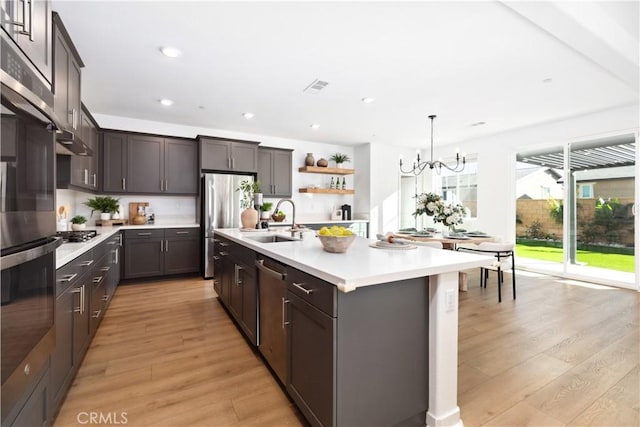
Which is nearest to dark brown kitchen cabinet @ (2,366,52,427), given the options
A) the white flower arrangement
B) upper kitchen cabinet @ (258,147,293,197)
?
the white flower arrangement

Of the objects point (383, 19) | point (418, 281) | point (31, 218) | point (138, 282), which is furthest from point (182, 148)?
point (418, 281)

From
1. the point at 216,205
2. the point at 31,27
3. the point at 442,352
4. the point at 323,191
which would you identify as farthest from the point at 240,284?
the point at 323,191

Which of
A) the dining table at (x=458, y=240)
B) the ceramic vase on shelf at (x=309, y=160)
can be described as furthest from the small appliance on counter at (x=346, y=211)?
the dining table at (x=458, y=240)

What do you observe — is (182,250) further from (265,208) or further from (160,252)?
(265,208)

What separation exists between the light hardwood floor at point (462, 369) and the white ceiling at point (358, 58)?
2486 millimetres

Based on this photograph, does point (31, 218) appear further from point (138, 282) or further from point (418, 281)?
point (138, 282)

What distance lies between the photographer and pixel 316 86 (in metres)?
3.63

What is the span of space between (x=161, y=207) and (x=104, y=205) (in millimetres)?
922

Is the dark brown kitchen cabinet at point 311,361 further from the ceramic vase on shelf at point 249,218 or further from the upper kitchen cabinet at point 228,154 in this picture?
the upper kitchen cabinet at point 228,154

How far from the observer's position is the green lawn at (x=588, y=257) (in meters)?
4.52

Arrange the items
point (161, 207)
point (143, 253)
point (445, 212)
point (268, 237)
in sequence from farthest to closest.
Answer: point (161, 207) < point (143, 253) < point (445, 212) < point (268, 237)

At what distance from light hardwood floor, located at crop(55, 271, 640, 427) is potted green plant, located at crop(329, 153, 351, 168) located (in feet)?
13.4

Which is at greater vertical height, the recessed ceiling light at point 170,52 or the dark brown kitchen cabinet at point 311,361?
the recessed ceiling light at point 170,52

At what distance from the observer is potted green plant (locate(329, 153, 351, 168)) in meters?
6.73
